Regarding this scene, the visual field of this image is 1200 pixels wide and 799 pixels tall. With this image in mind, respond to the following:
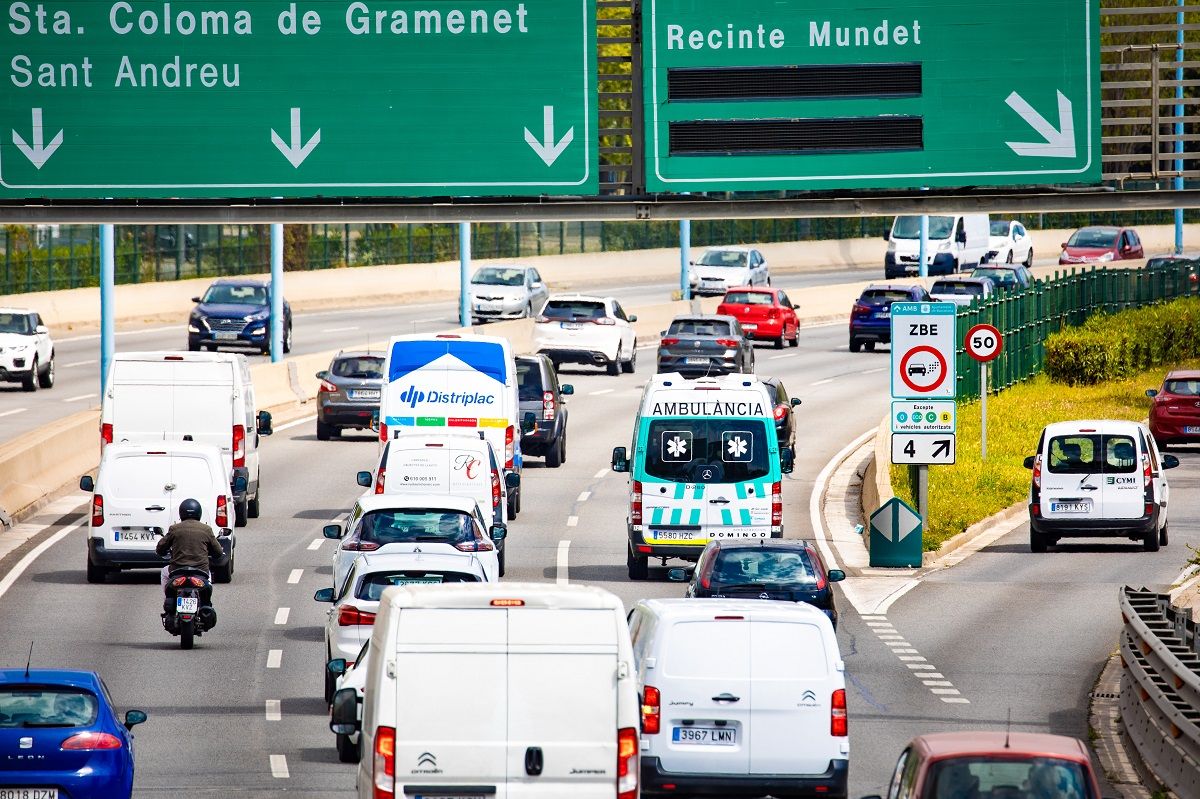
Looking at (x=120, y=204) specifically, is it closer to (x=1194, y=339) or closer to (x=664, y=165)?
(x=664, y=165)

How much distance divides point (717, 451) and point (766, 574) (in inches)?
258

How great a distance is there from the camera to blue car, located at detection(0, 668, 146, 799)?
15.8 m

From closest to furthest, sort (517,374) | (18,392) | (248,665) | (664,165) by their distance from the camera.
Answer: (664,165) → (248,665) → (517,374) → (18,392)

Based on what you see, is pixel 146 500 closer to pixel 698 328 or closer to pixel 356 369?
pixel 356 369

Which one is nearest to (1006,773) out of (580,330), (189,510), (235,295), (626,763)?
(626,763)

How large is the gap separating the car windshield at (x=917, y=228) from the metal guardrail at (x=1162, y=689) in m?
59.9

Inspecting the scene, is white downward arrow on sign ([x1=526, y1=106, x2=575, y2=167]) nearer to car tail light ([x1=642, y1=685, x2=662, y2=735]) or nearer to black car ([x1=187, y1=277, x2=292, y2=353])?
car tail light ([x1=642, y1=685, x2=662, y2=735])

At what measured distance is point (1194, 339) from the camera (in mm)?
58562

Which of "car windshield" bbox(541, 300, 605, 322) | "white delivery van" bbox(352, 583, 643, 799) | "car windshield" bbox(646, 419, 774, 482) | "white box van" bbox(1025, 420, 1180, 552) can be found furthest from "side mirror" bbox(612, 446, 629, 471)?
"car windshield" bbox(541, 300, 605, 322)

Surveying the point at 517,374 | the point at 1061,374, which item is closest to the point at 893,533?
the point at 517,374

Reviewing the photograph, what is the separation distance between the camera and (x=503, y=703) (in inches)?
542

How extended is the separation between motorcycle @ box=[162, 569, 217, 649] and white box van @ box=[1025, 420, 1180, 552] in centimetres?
1347

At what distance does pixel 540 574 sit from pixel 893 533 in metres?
5.39

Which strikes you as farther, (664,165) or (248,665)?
(248,665)
